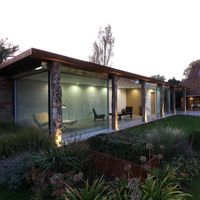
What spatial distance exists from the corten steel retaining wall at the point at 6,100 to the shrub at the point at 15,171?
5522 millimetres

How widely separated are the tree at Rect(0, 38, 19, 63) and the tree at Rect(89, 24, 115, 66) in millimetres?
12306

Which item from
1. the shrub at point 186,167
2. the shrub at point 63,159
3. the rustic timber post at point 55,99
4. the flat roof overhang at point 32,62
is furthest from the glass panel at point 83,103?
the shrub at point 186,167

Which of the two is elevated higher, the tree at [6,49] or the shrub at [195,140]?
the tree at [6,49]

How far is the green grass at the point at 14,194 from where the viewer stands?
4.12 metres

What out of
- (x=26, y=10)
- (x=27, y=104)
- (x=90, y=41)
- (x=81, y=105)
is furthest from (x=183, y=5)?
(x=90, y=41)

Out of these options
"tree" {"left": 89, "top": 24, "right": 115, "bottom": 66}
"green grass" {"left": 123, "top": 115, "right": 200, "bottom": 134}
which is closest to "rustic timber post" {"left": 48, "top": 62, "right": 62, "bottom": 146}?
"green grass" {"left": 123, "top": 115, "right": 200, "bottom": 134}

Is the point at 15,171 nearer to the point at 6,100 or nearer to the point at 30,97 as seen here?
the point at 30,97

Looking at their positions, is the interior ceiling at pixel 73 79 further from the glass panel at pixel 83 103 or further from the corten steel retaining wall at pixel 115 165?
the corten steel retaining wall at pixel 115 165

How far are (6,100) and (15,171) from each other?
6009 millimetres

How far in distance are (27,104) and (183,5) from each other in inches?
298

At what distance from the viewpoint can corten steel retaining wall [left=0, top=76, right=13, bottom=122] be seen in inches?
388

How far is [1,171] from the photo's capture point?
4.64 m

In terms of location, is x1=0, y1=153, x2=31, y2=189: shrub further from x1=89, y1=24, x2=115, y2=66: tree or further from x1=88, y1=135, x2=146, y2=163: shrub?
x1=89, y1=24, x2=115, y2=66: tree

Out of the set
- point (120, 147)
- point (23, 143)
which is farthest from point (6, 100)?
point (120, 147)
